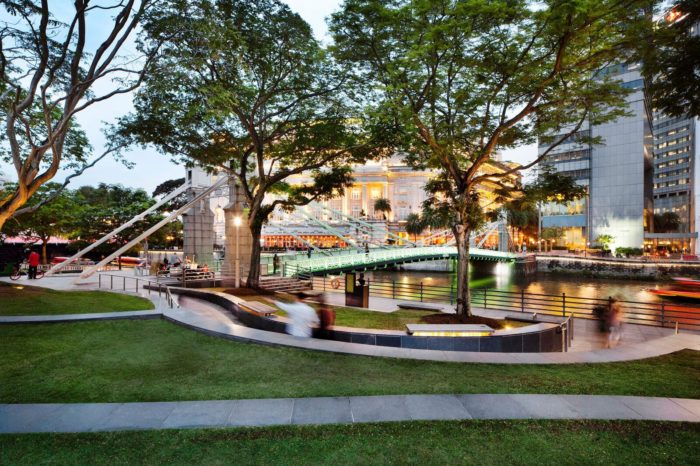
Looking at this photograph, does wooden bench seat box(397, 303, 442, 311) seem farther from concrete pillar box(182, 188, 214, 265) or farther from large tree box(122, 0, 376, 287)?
concrete pillar box(182, 188, 214, 265)

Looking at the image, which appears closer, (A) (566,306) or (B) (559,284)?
(A) (566,306)

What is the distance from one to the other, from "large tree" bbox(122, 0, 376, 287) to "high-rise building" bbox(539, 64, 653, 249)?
63263 mm

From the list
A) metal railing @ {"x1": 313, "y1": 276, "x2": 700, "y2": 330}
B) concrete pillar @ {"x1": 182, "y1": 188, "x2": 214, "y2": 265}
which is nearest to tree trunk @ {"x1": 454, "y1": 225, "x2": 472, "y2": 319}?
metal railing @ {"x1": 313, "y1": 276, "x2": 700, "y2": 330}

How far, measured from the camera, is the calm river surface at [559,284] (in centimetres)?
3600

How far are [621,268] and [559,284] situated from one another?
15.1 meters

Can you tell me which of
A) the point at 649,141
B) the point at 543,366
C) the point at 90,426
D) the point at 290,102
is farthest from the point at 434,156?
the point at 649,141

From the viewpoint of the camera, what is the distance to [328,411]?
18.0 ft

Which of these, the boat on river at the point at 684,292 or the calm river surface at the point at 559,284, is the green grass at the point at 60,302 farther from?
the boat on river at the point at 684,292

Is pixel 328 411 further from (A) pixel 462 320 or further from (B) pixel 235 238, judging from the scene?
(B) pixel 235 238

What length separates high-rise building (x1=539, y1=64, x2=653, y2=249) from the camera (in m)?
70.1

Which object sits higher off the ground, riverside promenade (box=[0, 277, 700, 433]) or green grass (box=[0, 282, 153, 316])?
green grass (box=[0, 282, 153, 316])

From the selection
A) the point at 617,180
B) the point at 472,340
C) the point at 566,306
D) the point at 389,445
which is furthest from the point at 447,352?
the point at 617,180

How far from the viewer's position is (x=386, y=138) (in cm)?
1650

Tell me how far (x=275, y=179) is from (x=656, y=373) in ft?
51.7
